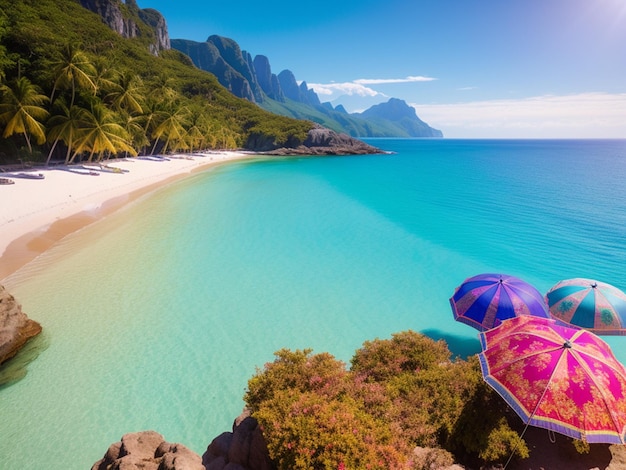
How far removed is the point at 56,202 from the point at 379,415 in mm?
30137

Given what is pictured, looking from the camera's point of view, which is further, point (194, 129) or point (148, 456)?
point (194, 129)

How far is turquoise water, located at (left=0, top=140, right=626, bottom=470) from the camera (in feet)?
26.6

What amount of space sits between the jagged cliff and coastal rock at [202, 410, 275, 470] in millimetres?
152365

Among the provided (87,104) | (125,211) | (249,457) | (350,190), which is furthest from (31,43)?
(249,457)

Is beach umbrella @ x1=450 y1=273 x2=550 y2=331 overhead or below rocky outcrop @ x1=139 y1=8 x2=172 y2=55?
below

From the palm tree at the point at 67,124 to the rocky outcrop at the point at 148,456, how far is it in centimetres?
4068

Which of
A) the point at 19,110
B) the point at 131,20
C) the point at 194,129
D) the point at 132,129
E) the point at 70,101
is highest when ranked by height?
the point at 131,20

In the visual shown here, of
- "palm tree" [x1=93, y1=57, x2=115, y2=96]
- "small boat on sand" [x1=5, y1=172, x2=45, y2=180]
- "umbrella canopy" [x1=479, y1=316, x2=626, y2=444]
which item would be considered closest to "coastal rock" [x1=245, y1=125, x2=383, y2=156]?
"palm tree" [x1=93, y1=57, x2=115, y2=96]

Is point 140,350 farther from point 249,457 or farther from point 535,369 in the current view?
point 535,369

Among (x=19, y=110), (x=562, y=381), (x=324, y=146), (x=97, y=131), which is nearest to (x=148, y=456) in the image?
(x=562, y=381)

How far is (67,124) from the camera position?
115 feet

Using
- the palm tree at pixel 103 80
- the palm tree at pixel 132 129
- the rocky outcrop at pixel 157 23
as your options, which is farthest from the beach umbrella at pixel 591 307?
the rocky outcrop at pixel 157 23

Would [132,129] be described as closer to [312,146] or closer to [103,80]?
[103,80]

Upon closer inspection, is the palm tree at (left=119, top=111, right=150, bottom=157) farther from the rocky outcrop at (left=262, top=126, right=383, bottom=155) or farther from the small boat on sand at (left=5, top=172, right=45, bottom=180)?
the rocky outcrop at (left=262, top=126, right=383, bottom=155)
